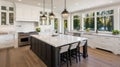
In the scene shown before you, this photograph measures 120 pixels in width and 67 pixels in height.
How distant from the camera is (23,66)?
3316mm

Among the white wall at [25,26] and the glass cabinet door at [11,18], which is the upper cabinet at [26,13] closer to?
the glass cabinet door at [11,18]

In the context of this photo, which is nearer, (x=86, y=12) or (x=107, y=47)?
(x=107, y=47)

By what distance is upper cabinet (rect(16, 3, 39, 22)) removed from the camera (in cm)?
610

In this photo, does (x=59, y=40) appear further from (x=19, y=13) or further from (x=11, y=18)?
(x=11, y=18)

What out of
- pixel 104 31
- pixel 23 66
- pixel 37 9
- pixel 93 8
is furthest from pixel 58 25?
pixel 23 66

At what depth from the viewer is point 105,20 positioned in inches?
246

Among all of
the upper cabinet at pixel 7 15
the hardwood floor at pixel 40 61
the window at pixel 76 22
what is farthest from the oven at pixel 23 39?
the window at pixel 76 22

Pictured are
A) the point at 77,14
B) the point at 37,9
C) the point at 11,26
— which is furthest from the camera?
the point at 77,14

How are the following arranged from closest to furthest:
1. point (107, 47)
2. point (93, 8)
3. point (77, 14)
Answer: point (107, 47) < point (93, 8) < point (77, 14)

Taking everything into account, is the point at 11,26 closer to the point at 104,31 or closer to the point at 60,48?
the point at 60,48

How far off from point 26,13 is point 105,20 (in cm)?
536

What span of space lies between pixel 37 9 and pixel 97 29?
4701 millimetres

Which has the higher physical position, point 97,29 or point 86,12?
point 86,12

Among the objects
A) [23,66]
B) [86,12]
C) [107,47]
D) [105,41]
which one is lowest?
[23,66]
